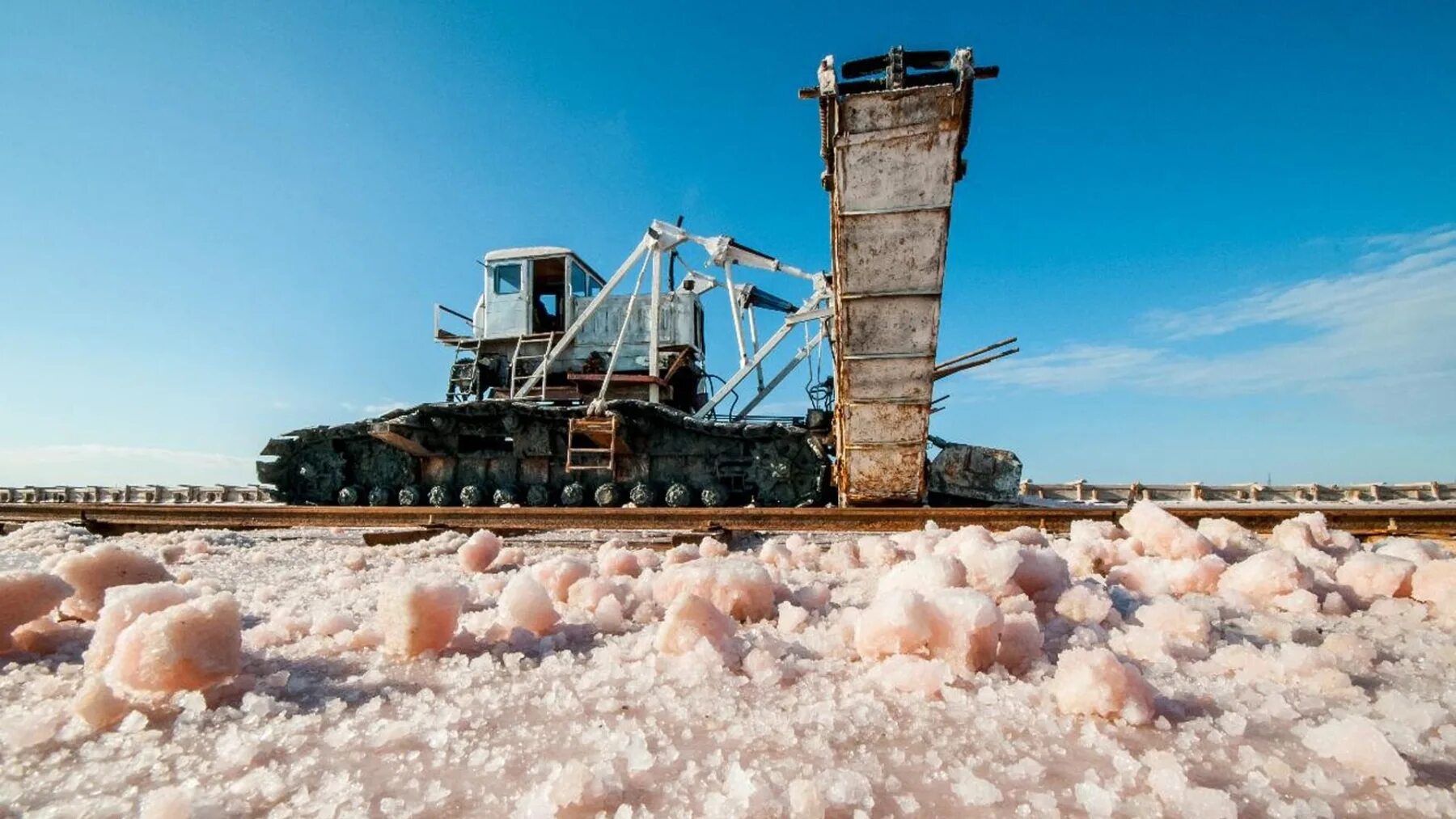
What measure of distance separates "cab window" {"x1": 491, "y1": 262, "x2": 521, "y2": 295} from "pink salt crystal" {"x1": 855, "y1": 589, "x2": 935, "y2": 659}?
43.1ft

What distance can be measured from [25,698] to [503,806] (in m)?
1.25

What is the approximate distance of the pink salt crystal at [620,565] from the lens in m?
2.62

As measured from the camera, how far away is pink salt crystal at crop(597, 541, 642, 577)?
8.58 feet

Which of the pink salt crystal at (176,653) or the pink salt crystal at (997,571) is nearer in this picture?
the pink salt crystal at (176,653)

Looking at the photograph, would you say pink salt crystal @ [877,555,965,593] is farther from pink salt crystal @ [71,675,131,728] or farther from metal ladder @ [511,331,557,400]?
metal ladder @ [511,331,557,400]

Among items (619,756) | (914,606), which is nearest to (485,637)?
(619,756)

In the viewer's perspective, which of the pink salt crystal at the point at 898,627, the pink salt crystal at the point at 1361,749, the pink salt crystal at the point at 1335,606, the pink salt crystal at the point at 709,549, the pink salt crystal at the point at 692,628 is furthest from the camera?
the pink salt crystal at the point at 709,549

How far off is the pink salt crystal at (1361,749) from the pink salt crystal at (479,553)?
2.92m

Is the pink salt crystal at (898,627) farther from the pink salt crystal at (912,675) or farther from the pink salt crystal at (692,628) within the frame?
the pink salt crystal at (692,628)

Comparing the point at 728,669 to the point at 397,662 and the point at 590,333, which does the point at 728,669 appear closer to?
the point at 397,662

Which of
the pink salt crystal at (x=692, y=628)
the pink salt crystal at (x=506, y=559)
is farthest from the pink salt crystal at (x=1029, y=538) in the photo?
the pink salt crystal at (x=506, y=559)

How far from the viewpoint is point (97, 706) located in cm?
124

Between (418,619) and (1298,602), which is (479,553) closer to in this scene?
(418,619)

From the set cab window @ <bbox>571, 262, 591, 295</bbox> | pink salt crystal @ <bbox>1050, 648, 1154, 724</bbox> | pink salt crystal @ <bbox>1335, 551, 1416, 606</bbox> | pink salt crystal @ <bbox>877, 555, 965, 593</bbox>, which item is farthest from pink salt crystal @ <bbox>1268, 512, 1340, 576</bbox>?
cab window @ <bbox>571, 262, 591, 295</bbox>
